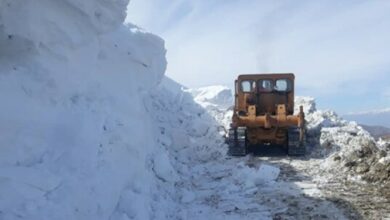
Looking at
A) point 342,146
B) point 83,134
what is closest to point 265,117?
point 342,146

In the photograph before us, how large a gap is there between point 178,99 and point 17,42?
1161cm

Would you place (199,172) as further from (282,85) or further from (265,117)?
(282,85)

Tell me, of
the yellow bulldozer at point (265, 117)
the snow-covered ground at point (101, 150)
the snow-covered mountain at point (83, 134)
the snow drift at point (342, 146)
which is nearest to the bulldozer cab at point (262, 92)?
the yellow bulldozer at point (265, 117)

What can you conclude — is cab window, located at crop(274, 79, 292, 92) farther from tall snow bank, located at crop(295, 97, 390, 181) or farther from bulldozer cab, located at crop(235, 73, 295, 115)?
tall snow bank, located at crop(295, 97, 390, 181)

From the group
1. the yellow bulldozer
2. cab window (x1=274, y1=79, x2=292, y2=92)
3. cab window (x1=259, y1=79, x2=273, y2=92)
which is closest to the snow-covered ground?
the yellow bulldozer

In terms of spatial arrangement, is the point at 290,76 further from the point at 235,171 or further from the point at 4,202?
the point at 4,202

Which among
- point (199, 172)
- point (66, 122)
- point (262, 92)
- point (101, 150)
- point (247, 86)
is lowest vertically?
point (199, 172)

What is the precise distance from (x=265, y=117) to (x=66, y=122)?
8296 mm

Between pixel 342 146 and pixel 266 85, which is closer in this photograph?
pixel 342 146

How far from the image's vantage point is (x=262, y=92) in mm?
16375

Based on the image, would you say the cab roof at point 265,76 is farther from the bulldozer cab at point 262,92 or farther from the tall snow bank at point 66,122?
the tall snow bank at point 66,122

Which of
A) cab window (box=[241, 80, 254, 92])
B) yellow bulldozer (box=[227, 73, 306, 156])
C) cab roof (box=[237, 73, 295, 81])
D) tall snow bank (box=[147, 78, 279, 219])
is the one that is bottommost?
tall snow bank (box=[147, 78, 279, 219])

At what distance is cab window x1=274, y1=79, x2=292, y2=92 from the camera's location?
1617 cm

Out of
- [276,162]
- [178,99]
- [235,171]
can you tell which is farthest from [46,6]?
[178,99]
